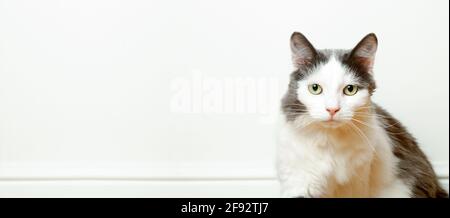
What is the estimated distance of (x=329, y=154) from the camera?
1463 mm

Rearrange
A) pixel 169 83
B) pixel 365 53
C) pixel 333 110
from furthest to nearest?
pixel 169 83
pixel 365 53
pixel 333 110

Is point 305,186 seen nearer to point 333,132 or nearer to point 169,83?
point 333,132

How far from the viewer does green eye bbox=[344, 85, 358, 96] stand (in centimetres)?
139

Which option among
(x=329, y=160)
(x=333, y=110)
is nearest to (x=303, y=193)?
(x=329, y=160)

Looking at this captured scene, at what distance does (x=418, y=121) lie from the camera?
1.96m

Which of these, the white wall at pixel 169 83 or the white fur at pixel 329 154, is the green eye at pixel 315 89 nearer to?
the white fur at pixel 329 154

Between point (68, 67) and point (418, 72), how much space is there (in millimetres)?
1380

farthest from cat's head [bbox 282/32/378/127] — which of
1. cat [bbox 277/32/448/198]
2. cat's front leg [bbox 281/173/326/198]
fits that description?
cat's front leg [bbox 281/173/326/198]

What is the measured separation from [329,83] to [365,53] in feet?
0.54
